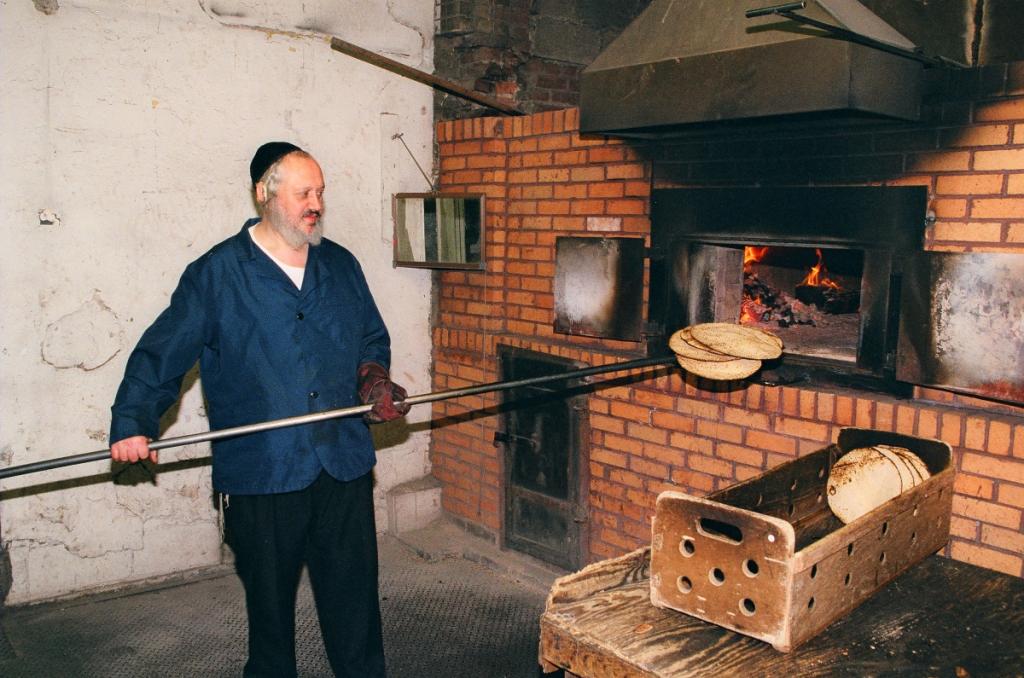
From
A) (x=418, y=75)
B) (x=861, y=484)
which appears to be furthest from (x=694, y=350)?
(x=418, y=75)

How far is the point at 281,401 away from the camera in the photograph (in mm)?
3115

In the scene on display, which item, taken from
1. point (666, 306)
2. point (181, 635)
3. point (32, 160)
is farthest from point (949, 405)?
point (32, 160)

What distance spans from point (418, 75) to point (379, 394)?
2419 mm

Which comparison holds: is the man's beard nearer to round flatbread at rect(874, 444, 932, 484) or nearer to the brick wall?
the brick wall

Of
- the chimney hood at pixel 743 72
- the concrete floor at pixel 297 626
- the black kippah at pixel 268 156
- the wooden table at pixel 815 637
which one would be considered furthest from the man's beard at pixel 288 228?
the concrete floor at pixel 297 626

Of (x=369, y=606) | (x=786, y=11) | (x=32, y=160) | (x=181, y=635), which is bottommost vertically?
(x=181, y=635)

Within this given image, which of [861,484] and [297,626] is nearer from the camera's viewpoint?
[861,484]

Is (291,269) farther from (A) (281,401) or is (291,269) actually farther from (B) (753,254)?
(B) (753,254)

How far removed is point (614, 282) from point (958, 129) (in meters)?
1.63

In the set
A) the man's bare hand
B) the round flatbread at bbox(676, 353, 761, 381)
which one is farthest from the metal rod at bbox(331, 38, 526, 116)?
the man's bare hand

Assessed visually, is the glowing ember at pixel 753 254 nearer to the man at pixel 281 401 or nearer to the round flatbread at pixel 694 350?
the round flatbread at pixel 694 350

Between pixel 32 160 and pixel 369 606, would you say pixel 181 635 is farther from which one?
pixel 32 160

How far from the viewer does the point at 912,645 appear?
209cm

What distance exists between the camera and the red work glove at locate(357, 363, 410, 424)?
3.11 meters
